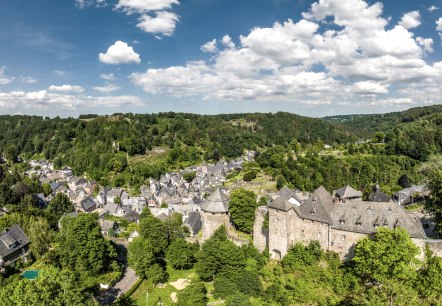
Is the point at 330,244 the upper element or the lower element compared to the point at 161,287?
upper

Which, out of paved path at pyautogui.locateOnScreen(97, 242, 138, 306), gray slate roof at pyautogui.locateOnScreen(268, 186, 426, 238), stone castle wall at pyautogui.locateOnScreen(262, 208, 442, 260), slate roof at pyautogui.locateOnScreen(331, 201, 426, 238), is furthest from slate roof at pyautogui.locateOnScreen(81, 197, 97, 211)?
slate roof at pyautogui.locateOnScreen(331, 201, 426, 238)

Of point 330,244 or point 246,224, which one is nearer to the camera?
point 330,244

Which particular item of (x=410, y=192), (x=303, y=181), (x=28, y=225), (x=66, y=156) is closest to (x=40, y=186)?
(x=66, y=156)

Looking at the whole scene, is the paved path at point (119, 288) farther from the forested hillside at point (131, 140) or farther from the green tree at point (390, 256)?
the forested hillside at point (131, 140)

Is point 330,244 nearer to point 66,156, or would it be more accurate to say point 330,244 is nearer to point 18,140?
point 66,156

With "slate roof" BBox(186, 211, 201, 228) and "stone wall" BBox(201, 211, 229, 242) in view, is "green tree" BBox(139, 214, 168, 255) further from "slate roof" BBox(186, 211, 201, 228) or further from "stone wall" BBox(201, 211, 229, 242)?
"slate roof" BBox(186, 211, 201, 228)

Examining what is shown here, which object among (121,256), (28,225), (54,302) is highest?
(54,302)
